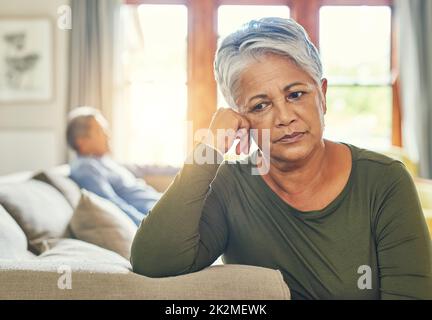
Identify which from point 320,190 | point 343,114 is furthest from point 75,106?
point 320,190

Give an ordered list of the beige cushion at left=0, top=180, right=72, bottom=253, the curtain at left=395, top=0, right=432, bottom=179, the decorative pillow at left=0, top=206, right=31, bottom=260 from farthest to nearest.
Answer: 1. the curtain at left=395, top=0, right=432, bottom=179
2. the beige cushion at left=0, top=180, right=72, bottom=253
3. the decorative pillow at left=0, top=206, right=31, bottom=260

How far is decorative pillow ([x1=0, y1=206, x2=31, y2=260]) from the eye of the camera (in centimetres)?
106

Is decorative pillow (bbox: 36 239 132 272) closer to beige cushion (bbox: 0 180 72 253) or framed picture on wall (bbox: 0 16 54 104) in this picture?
beige cushion (bbox: 0 180 72 253)

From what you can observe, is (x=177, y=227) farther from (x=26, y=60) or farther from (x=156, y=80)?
(x=26, y=60)

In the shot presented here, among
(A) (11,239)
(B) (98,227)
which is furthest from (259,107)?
(B) (98,227)

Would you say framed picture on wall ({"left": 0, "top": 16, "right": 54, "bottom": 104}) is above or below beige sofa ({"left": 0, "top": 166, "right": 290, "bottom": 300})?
above

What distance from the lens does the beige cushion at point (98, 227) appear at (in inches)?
55.7

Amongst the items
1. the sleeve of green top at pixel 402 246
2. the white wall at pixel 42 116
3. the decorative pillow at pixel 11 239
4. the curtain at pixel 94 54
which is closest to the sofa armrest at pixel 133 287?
the sleeve of green top at pixel 402 246

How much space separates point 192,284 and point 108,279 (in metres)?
0.10

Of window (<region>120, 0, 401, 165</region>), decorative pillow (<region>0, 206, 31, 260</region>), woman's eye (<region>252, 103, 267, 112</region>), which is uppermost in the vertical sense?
window (<region>120, 0, 401, 165</region>)

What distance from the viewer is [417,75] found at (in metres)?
3.46

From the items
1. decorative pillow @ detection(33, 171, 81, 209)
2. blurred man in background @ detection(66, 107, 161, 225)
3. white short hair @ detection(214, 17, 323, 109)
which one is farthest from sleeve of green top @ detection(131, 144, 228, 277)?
blurred man in background @ detection(66, 107, 161, 225)

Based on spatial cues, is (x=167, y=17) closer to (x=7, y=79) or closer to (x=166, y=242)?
→ (x=7, y=79)

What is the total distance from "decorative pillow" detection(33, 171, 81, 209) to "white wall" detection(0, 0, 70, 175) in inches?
68.7
